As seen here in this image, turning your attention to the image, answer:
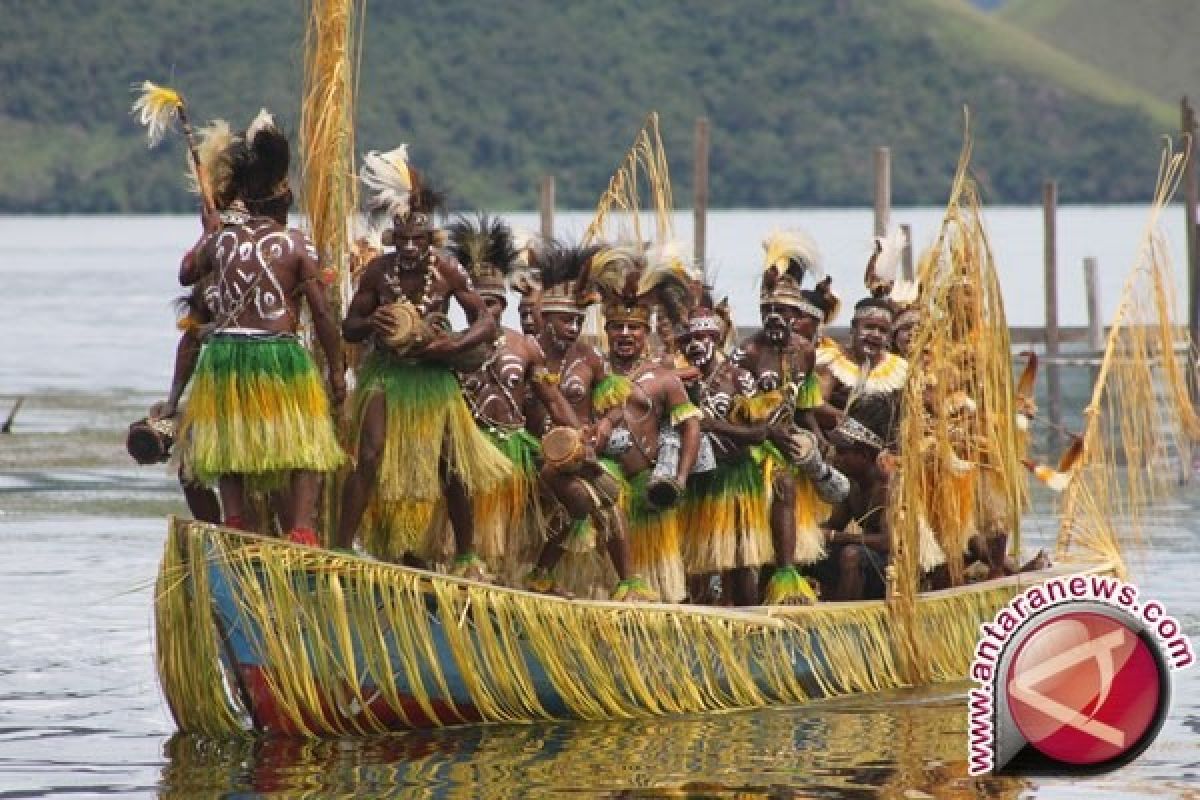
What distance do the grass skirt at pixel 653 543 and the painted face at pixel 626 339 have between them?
0.48 m

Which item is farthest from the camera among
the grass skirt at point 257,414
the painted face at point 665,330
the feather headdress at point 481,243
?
the painted face at point 665,330

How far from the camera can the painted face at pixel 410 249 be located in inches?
401

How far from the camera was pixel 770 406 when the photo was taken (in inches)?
438

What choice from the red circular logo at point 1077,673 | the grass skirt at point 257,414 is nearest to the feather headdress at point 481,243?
the grass skirt at point 257,414

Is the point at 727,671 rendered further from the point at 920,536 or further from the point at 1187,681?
the point at 1187,681

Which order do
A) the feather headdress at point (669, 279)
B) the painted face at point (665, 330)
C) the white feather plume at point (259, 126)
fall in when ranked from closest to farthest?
1. the white feather plume at point (259, 126)
2. the feather headdress at point (669, 279)
3. the painted face at point (665, 330)

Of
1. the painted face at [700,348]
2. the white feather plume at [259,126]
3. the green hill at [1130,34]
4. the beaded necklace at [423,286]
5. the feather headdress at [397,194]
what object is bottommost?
the painted face at [700,348]

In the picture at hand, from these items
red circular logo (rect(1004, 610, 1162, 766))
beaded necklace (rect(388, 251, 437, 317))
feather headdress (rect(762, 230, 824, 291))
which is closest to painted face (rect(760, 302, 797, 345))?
feather headdress (rect(762, 230, 824, 291))

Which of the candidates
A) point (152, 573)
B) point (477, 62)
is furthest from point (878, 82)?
point (152, 573)

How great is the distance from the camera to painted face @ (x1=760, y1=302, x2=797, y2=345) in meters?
11.2

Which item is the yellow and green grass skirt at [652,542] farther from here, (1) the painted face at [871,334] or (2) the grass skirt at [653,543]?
(1) the painted face at [871,334]

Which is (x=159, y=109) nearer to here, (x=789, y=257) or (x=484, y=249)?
(x=484, y=249)

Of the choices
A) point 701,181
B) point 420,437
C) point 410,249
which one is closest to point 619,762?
point 420,437

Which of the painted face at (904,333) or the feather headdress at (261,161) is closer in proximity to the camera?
the feather headdress at (261,161)
